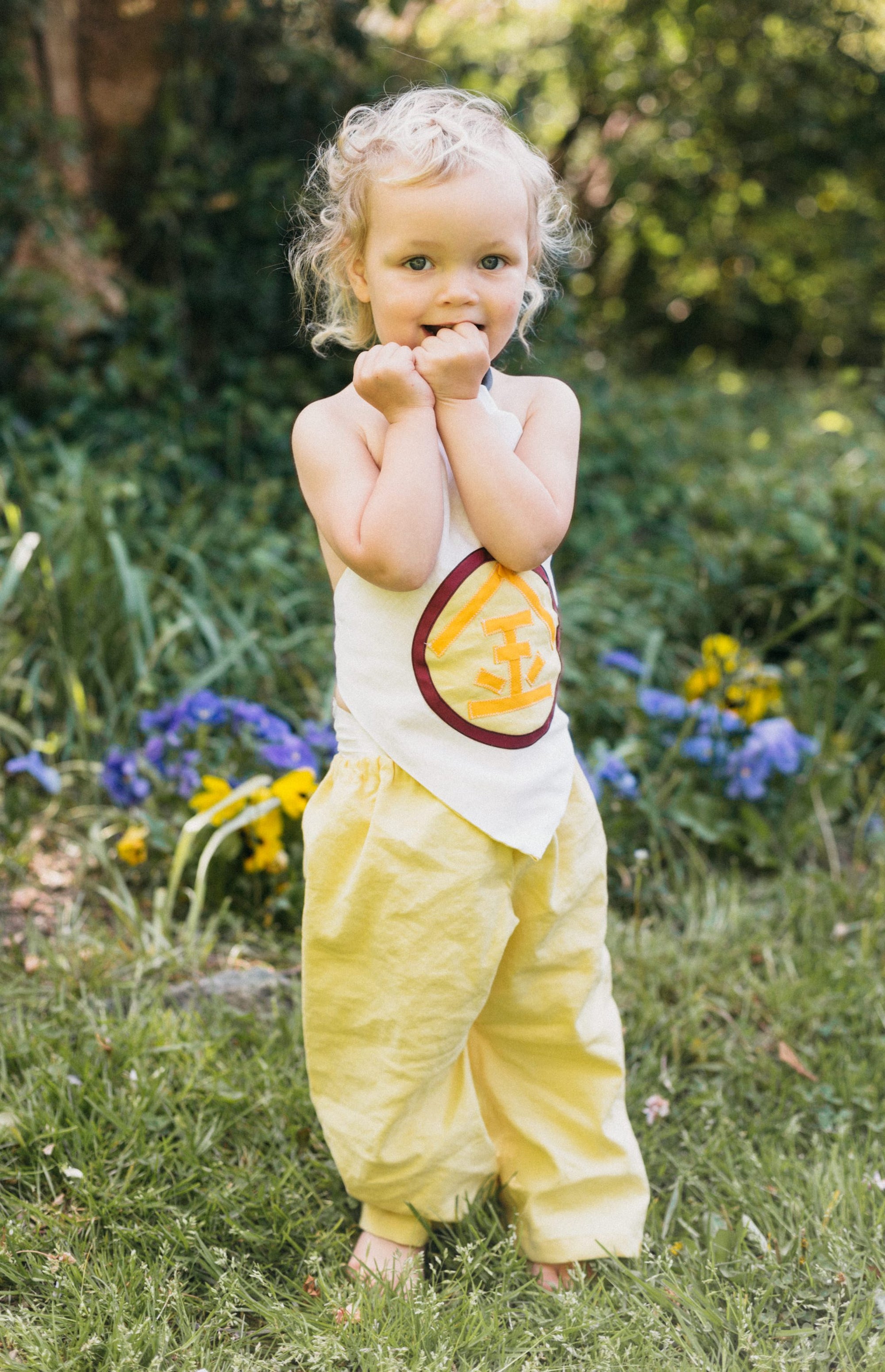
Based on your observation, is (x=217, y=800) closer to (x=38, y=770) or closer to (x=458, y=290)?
(x=38, y=770)

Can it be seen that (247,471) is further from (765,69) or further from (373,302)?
(765,69)

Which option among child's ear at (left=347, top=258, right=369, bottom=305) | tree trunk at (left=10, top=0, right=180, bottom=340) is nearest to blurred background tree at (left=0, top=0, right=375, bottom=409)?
tree trunk at (left=10, top=0, right=180, bottom=340)

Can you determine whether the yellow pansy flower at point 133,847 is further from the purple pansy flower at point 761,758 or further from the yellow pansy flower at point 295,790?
the purple pansy flower at point 761,758

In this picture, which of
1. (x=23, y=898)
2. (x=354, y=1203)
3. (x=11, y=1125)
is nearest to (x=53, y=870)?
(x=23, y=898)

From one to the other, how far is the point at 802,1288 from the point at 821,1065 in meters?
0.48

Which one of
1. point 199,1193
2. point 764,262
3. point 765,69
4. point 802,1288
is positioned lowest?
point 764,262

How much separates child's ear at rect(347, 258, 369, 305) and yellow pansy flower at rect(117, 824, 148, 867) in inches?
49.4

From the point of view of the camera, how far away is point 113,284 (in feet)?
13.4

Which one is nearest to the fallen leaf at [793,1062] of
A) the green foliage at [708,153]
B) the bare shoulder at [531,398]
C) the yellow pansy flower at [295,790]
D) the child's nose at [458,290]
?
A: the yellow pansy flower at [295,790]

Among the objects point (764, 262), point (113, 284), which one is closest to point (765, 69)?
point (764, 262)

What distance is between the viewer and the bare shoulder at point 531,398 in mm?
1422

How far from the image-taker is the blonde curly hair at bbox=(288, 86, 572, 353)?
125cm

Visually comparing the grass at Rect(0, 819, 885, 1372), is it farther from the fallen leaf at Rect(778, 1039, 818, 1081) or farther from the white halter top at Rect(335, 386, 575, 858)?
the white halter top at Rect(335, 386, 575, 858)

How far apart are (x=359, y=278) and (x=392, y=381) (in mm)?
200
